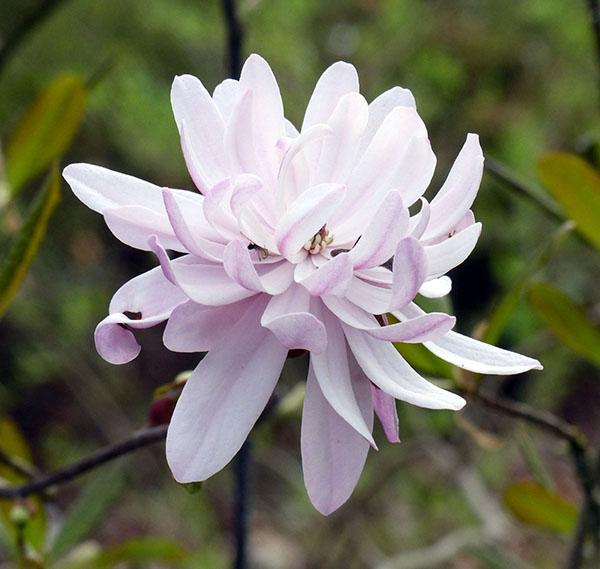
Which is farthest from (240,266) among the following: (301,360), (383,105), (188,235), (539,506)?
(301,360)

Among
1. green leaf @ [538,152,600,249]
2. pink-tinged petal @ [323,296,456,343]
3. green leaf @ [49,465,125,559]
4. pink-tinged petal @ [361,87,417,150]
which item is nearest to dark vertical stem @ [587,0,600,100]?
green leaf @ [538,152,600,249]

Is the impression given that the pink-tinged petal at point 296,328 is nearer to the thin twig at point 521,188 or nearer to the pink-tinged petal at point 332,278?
the pink-tinged petal at point 332,278

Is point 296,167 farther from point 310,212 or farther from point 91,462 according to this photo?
point 91,462

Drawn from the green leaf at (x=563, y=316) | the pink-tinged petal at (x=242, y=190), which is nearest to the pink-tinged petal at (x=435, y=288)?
the pink-tinged petal at (x=242, y=190)

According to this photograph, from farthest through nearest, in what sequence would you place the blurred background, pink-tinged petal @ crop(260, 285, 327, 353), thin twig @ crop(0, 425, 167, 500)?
the blurred background, thin twig @ crop(0, 425, 167, 500), pink-tinged petal @ crop(260, 285, 327, 353)

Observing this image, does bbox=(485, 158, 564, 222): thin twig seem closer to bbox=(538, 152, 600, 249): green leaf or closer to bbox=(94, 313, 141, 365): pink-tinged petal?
bbox=(538, 152, 600, 249): green leaf

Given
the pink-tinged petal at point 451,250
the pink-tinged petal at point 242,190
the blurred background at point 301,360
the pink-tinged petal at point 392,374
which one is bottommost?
the blurred background at point 301,360
